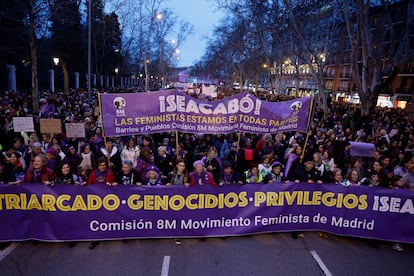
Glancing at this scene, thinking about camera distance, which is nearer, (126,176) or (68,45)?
(126,176)

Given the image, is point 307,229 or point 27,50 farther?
point 27,50

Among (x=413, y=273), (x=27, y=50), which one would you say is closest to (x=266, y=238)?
(x=413, y=273)

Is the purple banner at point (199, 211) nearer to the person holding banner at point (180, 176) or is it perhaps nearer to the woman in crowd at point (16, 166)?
the person holding banner at point (180, 176)

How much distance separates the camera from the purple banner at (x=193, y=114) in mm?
5910

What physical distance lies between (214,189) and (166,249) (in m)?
1.28

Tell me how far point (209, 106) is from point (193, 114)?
1.27 feet

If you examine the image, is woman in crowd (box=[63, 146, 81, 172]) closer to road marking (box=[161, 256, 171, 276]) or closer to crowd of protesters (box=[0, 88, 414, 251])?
crowd of protesters (box=[0, 88, 414, 251])

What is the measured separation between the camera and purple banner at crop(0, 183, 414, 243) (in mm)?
4777

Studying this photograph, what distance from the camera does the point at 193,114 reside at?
20.6 ft

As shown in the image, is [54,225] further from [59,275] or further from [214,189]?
[214,189]

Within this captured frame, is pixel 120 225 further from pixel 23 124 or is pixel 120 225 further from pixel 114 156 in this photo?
pixel 23 124

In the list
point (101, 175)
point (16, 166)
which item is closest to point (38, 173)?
point (16, 166)

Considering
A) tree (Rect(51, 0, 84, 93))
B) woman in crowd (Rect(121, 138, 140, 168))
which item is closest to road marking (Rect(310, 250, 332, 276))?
woman in crowd (Rect(121, 138, 140, 168))

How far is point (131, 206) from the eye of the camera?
16.3ft
